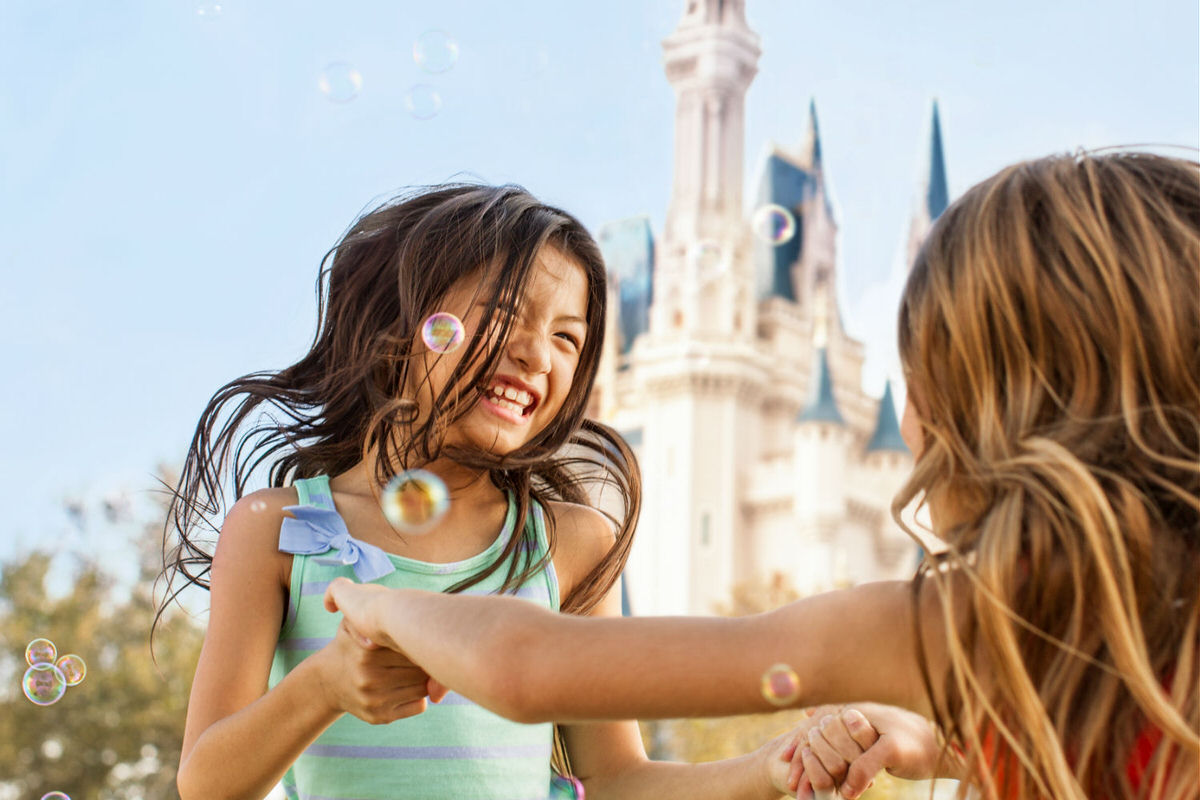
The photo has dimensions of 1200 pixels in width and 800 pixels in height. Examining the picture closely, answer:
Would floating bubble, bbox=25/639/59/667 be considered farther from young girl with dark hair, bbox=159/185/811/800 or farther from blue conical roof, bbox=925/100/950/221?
blue conical roof, bbox=925/100/950/221

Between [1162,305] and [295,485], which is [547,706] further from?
[295,485]

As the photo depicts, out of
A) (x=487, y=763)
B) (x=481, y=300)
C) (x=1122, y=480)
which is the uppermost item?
(x=481, y=300)

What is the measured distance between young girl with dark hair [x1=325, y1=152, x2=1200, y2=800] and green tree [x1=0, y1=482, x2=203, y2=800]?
16956mm

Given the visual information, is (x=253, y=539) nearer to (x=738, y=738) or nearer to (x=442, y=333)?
(x=442, y=333)

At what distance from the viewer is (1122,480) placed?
1256 mm

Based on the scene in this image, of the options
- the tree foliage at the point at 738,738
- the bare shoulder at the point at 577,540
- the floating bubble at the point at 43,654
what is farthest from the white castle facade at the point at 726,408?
the bare shoulder at the point at 577,540

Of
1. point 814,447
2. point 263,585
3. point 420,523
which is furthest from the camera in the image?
point 814,447

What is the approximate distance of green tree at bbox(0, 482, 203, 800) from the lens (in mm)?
17500

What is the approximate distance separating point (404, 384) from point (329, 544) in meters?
0.30

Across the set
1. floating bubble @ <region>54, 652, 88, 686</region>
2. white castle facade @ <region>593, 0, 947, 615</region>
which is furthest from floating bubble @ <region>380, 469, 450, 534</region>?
white castle facade @ <region>593, 0, 947, 615</region>

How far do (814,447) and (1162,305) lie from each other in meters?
41.7

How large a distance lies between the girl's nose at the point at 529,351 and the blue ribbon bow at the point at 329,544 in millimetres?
334

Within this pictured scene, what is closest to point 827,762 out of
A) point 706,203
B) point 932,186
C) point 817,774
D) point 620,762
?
point 817,774

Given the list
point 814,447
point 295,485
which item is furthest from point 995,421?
point 814,447
